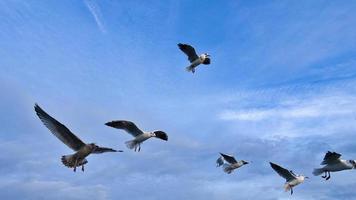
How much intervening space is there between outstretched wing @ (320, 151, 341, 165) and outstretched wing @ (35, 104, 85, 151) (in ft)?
43.9

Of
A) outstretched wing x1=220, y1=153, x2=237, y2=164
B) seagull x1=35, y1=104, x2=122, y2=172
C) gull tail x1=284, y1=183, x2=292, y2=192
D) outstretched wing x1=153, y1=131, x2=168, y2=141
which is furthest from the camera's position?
outstretched wing x1=220, y1=153, x2=237, y2=164

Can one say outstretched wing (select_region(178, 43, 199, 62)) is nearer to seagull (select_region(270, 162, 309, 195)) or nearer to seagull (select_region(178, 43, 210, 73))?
seagull (select_region(178, 43, 210, 73))

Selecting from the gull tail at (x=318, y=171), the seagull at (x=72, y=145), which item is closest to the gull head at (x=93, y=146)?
the seagull at (x=72, y=145)

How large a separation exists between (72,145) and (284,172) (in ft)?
43.8

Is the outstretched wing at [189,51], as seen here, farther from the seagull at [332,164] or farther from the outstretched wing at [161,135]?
the seagull at [332,164]

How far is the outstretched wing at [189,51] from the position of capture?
38.0 m

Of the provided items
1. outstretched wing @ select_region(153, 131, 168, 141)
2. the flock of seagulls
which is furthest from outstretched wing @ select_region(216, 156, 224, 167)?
outstretched wing @ select_region(153, 131, 168, 141)

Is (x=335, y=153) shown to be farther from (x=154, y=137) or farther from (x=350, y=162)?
(x=154, y=137)

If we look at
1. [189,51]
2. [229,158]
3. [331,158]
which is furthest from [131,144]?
[229,158]

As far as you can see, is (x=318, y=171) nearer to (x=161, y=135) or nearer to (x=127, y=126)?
(x=161, y=135)

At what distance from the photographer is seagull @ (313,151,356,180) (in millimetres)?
33156

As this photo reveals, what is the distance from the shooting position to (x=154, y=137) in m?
33.2

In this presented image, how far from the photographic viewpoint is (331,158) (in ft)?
109

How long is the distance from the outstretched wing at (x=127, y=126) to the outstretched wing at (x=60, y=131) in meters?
2.90
